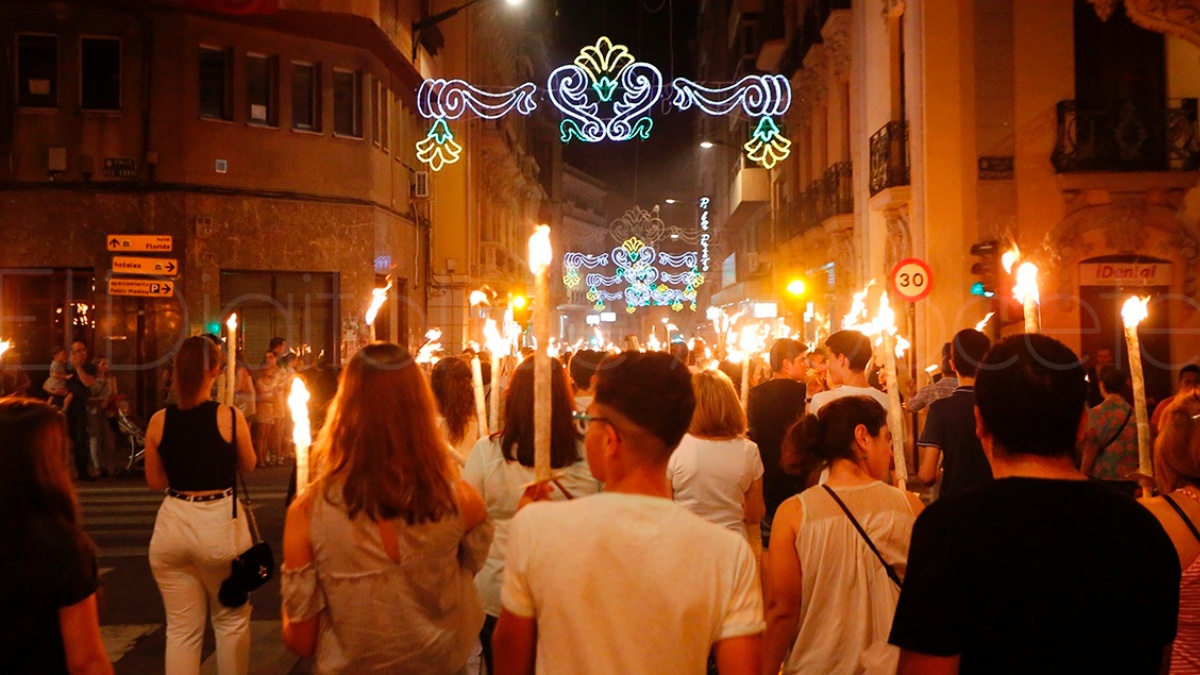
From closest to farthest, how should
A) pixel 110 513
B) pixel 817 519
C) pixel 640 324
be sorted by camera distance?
1. pixel 817 519
2. pixel 110 513
3. pixel 640 324

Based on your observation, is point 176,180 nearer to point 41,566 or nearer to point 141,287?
point 141,287

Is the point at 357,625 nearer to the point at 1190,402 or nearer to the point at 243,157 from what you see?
the point at 1190,402

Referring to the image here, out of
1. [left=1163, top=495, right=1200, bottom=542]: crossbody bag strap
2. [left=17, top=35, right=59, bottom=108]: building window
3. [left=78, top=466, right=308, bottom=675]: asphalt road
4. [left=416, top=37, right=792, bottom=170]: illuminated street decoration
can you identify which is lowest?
[left=78, top=466, right=308, bottom=675]: asphalt road

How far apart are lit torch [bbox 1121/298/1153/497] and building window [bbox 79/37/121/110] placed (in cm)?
1945

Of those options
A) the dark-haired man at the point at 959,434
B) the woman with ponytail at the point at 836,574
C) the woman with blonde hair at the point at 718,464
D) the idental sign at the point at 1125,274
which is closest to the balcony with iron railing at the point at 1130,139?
the idental sign at the point at 1125,274

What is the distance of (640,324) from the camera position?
110438 millimetres

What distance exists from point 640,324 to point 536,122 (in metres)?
52.4

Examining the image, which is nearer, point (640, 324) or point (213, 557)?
point (213, 557)

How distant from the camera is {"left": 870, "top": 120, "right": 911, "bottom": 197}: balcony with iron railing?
1964 centimetres

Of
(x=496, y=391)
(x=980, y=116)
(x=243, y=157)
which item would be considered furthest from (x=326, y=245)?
(x=496, y=391)

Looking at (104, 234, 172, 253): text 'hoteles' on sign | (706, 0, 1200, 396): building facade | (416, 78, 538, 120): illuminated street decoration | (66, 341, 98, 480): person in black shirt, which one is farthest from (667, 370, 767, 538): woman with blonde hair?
(104, 234, 172, 253): text 'hoteles' on sign

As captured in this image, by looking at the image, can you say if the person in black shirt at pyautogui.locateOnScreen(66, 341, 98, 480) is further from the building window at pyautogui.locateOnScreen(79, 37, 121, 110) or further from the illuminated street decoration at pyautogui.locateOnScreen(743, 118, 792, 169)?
the illuminated street decoration at pyautogui.locateOnScreen(743, 118, 792, 169)

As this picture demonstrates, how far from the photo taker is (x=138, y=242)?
19.6m

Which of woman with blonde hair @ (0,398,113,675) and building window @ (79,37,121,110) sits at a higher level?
building window @ (79,37,121,110)
